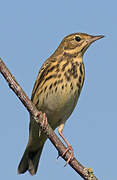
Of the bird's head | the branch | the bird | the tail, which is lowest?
the branch

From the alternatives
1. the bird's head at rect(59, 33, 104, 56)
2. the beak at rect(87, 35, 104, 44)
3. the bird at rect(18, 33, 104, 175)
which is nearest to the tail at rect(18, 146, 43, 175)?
the bird at rect(18, 33, 104, 175)

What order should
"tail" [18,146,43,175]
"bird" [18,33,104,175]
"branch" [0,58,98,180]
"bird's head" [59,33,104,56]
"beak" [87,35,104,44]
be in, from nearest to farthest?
"branch" [0,58,98,180] → "bird" [18,33,104,175] → "beak" [87,35,104,44] → "bird's head" [59,33,104,56] → "tail" [18,146,43,175]

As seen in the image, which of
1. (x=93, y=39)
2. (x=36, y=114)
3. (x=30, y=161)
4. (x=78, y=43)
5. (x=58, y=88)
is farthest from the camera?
(x=30, y=161)

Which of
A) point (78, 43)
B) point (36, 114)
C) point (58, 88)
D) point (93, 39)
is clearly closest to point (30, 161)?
point (58, 88)

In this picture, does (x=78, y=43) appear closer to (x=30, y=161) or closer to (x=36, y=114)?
(x=30, y=161)

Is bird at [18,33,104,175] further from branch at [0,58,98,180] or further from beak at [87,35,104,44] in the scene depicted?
branch at [0,58,98,180]

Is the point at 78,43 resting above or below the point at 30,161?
above

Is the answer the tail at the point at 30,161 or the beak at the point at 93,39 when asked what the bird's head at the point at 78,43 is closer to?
the beak at the point at 93,39

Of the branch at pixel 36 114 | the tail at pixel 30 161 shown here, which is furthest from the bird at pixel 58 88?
the branch at pixel 36 114
